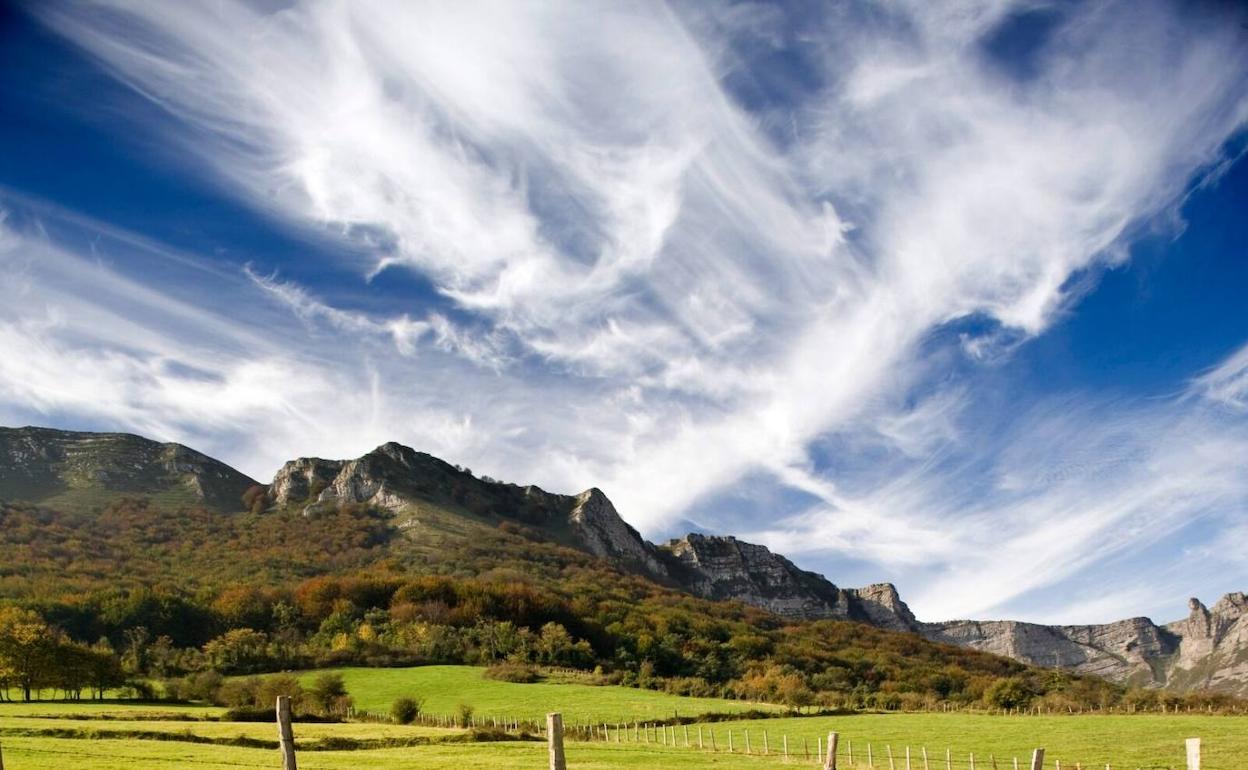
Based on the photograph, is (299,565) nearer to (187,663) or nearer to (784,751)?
(187,663)

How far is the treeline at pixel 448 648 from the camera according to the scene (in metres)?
87.5

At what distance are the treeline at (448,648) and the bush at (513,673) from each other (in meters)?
3.66

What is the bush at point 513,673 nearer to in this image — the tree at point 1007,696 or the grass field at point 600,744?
the grass field at point 600,744

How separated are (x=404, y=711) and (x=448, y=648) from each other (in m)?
47.1

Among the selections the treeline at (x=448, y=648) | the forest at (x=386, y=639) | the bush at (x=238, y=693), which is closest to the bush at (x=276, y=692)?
the bush at (x=238, y=693)

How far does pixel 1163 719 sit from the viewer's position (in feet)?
245

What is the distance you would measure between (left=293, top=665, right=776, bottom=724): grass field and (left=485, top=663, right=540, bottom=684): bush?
1.63m

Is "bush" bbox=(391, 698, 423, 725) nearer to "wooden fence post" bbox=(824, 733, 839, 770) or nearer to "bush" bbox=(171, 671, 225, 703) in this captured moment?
"bush" bbox=(171, 671, 225, 703)

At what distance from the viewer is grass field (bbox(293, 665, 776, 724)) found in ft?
269

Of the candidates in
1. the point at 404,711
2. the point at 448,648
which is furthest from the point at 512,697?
the point at 448,648

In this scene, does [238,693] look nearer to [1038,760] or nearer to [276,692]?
[276,692]

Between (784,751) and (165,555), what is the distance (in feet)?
605

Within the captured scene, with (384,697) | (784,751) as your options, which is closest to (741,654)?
(384,697)

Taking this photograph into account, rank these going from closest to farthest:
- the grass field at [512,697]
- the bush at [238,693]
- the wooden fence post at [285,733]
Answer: the wooden fence post at [285,733] < the bush at [238,693] < the grass field at [512,697]
